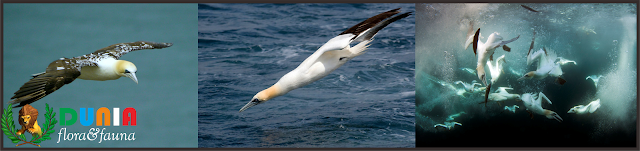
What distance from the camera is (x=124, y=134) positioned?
718 cm

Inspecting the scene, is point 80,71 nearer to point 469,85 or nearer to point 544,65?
point 469,85

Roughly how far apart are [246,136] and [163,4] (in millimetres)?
2535

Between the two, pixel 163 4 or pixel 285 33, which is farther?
pixel 285 33

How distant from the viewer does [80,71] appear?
5.77m

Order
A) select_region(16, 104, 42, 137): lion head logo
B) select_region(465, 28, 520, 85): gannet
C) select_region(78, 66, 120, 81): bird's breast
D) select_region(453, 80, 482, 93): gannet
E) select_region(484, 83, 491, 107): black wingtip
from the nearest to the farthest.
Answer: select_region(78, 66, 120, 81): bird's breast
select_region(16, 104, 42, 137): lion head logo
select_region(465, 28, 520, 85): gannet
select_region(484, 83, 491, 107): black wingtip
select_region(453, 80, 482, 93): gannet

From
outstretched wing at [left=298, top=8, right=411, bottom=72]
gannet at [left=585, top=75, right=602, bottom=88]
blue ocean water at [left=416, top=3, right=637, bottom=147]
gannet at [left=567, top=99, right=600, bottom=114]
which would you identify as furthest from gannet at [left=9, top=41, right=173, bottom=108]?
gannet at [left=585, top=75, right=602, bottom=88]

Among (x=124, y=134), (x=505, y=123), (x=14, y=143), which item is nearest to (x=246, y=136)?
(x=124, y=134)

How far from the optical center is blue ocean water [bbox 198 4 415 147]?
7.36m

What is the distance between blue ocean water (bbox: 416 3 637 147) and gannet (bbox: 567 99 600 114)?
73mm

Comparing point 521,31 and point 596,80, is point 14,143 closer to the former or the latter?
point 521,31

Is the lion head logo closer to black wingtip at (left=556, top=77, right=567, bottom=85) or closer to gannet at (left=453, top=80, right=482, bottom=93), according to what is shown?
gannet at (left=453, top=80, right=482, bottom=93)

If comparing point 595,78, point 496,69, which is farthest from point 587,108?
point 496,69

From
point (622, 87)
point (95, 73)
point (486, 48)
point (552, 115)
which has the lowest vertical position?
point (552, 115)

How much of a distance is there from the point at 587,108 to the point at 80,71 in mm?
7204
